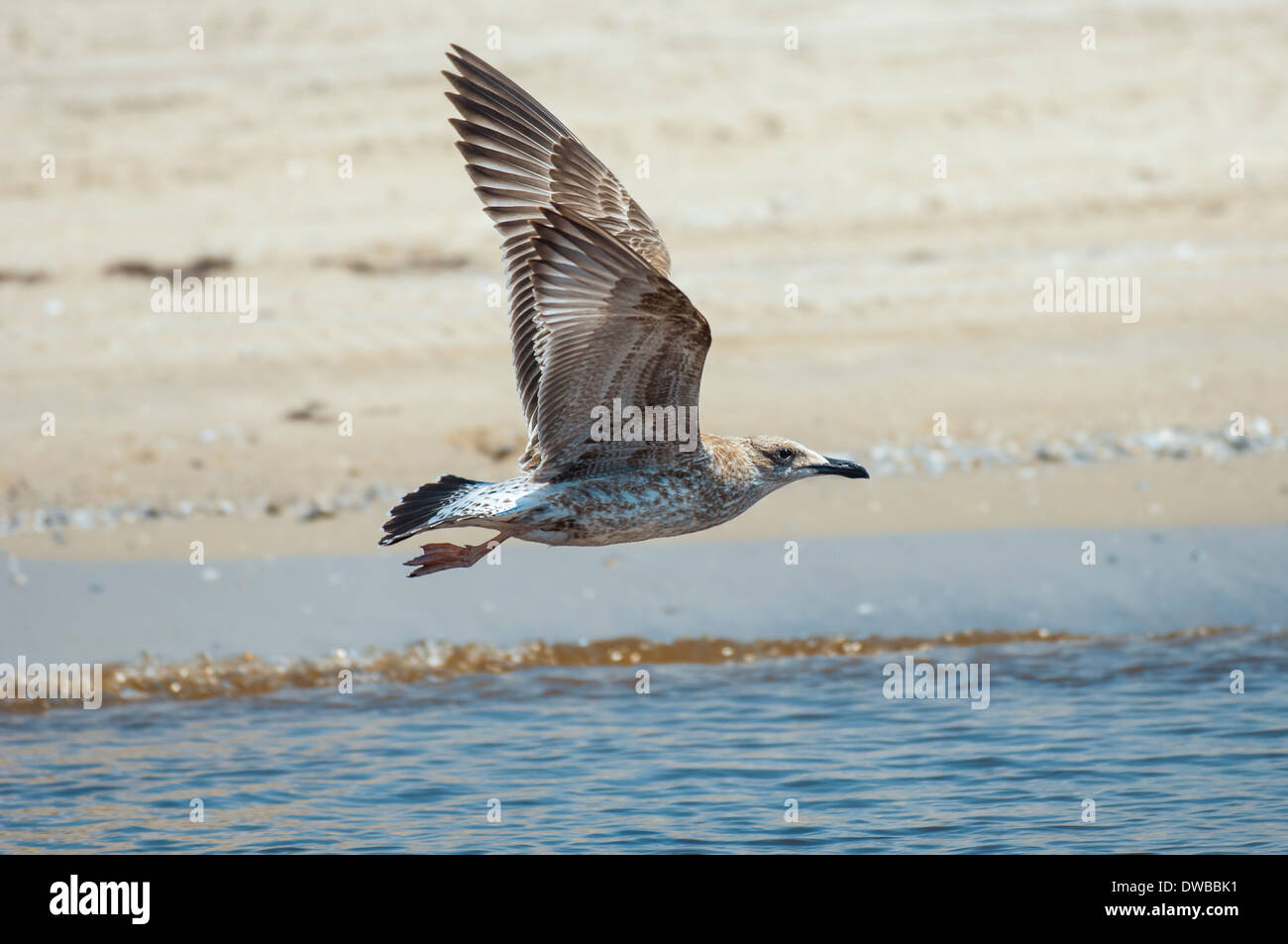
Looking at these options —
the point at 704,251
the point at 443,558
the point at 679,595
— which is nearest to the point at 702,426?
the point at 679,595

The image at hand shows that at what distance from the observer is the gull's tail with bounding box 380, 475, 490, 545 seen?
6098mm

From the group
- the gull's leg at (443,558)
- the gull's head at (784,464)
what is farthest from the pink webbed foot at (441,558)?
the gull's head at (784,464)

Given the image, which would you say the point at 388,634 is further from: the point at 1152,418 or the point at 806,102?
the point at 806,102

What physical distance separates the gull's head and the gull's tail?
1.13 metres

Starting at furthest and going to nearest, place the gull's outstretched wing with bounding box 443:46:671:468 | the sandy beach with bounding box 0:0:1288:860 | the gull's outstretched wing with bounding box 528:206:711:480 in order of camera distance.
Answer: the sandy beach with bounding box 0:0:1288:860
the gull's outstretched wing with bounding box 443:46:671:468
the gull's outstretched wing with bounding box 528:206:711:480

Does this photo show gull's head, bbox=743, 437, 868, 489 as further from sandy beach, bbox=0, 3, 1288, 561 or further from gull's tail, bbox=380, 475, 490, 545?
sandy beach, bbox=0, 3, 1288, 561

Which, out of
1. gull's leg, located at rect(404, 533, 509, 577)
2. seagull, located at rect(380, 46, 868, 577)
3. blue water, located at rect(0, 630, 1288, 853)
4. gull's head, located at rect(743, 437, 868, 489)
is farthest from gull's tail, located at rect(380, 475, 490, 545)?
blue water, located at rect(0, 630, 1288, 853)

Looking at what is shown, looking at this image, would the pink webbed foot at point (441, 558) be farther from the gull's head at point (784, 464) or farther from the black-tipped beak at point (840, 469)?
the black-tipped beak at point (840, 469)

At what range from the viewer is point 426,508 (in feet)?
20.4

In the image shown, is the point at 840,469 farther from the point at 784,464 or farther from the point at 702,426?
the point at 702,426

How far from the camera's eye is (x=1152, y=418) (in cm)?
1206

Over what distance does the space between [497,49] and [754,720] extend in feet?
42.2

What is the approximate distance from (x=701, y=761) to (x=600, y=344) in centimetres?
233

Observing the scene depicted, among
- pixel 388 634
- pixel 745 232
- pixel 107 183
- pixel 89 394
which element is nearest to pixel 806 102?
pixel 745 232
